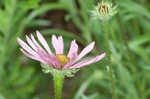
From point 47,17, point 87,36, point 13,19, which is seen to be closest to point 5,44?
point 13,19

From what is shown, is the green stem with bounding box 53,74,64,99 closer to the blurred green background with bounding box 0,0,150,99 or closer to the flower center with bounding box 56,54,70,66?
the flower center with bounding box 56,54,70,66

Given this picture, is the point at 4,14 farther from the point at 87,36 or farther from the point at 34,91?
the point at 34,91

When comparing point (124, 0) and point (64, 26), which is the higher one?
point (64, 26)

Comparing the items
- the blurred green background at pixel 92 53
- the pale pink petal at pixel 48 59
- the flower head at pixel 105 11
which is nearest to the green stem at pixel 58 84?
the pale pink petal at pixel 48 59

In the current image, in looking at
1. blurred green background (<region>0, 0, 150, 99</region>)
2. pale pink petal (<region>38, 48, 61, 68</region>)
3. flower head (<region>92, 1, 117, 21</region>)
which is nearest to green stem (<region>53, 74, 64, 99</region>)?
pale pink petal (<region>38, 48, 61, 68</region>)

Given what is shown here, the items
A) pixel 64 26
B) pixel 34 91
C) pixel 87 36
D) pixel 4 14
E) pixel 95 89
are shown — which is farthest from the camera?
pixel 64 26

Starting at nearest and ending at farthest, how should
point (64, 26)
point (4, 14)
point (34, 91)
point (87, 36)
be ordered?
1. point (4, 14)
2. point (87, 36)
3. point (34, 91)
4. point (64, 26)

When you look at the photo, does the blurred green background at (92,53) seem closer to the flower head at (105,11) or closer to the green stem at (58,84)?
the flower head at (105,11)

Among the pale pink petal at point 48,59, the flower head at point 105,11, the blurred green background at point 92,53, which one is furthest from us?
the blurred green background at point 92,53

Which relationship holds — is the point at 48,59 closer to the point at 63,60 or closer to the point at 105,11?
the point at 63,60
